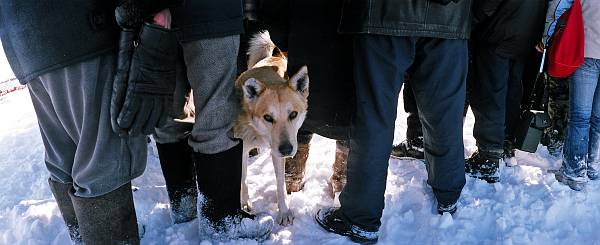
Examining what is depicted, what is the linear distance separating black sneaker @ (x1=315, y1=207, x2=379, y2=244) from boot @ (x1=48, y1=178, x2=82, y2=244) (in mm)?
1452


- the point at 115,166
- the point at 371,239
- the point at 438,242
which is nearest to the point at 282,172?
the point at 371,239

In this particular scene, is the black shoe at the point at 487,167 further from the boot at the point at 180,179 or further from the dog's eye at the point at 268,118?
the boot at the point at 180,179

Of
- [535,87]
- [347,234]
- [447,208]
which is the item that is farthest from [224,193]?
[535,87]

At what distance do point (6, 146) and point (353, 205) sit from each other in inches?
137

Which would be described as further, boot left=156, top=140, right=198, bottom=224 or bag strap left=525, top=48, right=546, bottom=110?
bag strap left=525, top=48, right=546, bottom=110

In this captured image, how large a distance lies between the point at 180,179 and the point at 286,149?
71 cm

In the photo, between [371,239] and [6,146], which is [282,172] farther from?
[6,146]

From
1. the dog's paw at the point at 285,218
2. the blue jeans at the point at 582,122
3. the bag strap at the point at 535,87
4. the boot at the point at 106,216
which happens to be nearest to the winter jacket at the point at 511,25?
the bag strap at the point at 535,87

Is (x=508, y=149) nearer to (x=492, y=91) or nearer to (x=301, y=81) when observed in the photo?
(x=492, y=91)

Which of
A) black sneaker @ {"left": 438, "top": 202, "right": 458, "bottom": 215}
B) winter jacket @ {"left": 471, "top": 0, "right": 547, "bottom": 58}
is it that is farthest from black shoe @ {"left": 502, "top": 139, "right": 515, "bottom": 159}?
black sneaker @ {"left": 438, "top": 202, "right": 458, "bottom": 215}

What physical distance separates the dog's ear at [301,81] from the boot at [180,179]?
0.82 m

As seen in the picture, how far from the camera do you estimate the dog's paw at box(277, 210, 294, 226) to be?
2834 mm

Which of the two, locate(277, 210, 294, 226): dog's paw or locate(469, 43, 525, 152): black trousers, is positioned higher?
Answer: locate(469, 43, 525, 152): black trousers

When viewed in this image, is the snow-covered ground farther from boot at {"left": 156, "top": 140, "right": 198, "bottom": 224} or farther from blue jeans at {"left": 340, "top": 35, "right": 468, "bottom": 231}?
blue jeans at {"left": 340, "top": 35, "right": 468, "bottom": 231}
